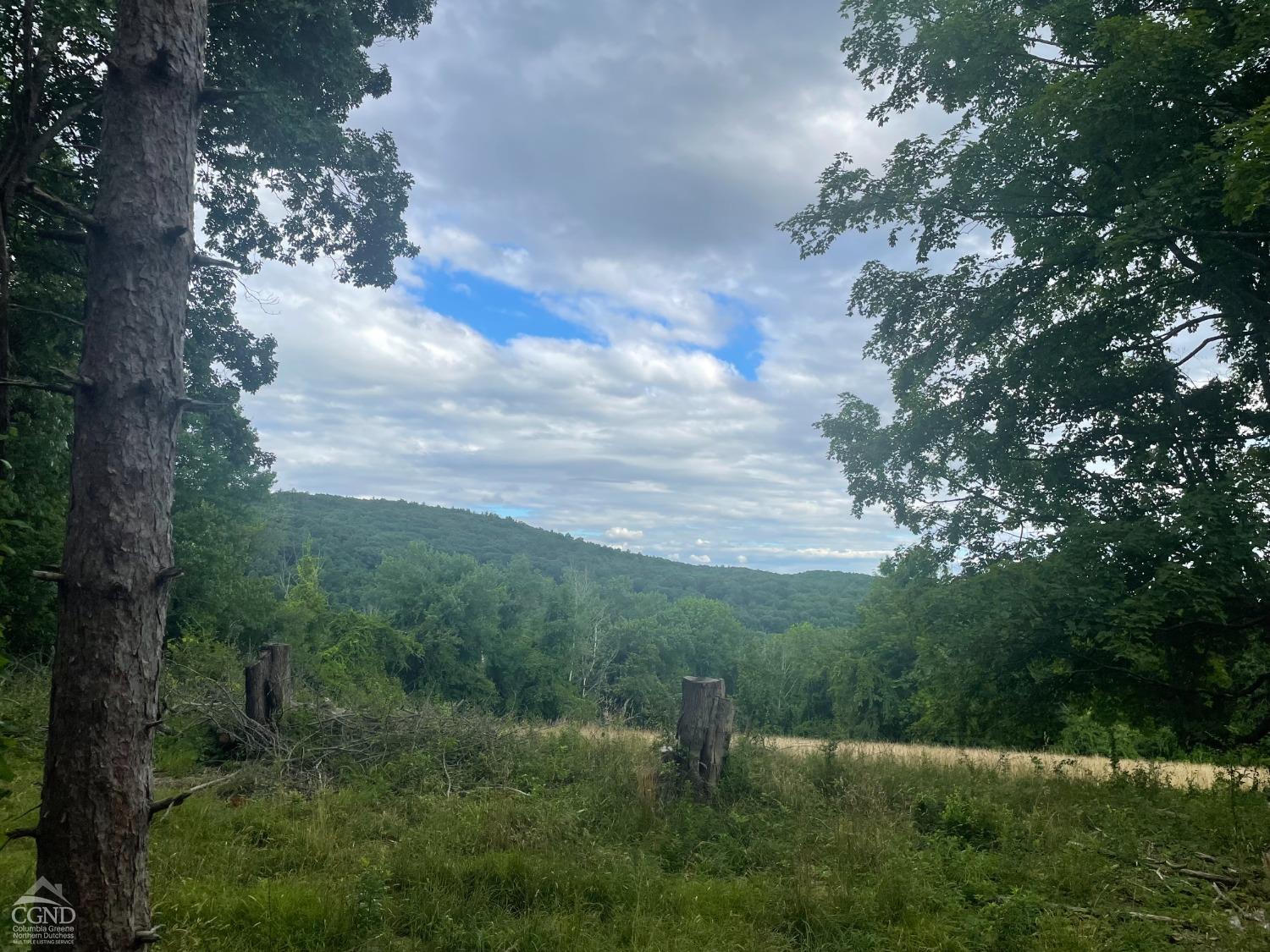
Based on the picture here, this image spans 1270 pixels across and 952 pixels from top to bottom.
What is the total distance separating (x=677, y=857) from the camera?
655cm

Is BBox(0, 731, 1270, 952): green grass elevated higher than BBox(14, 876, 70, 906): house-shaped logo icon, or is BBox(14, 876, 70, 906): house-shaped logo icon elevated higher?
BBox(14, 876, 70, 906): house-shaped logo icon

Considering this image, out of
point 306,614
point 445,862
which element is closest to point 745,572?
point 306,614

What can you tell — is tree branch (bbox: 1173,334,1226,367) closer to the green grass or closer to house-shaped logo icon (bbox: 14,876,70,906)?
the green grass

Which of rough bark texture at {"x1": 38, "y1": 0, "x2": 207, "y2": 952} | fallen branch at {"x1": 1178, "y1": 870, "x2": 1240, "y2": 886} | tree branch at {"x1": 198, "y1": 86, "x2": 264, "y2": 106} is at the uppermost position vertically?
tree branch at {"x1": 198, "y1": 86, "x2": 264, "y2": 106}

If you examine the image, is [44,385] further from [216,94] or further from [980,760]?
[980,760]

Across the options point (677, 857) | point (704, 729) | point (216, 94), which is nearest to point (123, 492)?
point (216, 94)

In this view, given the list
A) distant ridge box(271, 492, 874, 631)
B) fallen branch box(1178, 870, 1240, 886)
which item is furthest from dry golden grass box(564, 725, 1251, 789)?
distant ridge box(271, 492, 874, 631)

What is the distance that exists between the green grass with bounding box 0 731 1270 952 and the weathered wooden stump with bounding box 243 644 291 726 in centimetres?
95

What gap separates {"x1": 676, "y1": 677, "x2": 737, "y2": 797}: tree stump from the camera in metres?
7.86

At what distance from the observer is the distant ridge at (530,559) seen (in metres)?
57.3

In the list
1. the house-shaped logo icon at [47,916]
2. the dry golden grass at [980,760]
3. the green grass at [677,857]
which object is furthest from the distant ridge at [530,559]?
the house-shaped logo icon at [47,916]

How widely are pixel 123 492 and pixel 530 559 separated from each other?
6248 cm

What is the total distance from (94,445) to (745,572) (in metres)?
78.1

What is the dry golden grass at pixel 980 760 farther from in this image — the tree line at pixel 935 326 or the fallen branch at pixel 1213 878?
the fallen branch at pixel 1213 878
